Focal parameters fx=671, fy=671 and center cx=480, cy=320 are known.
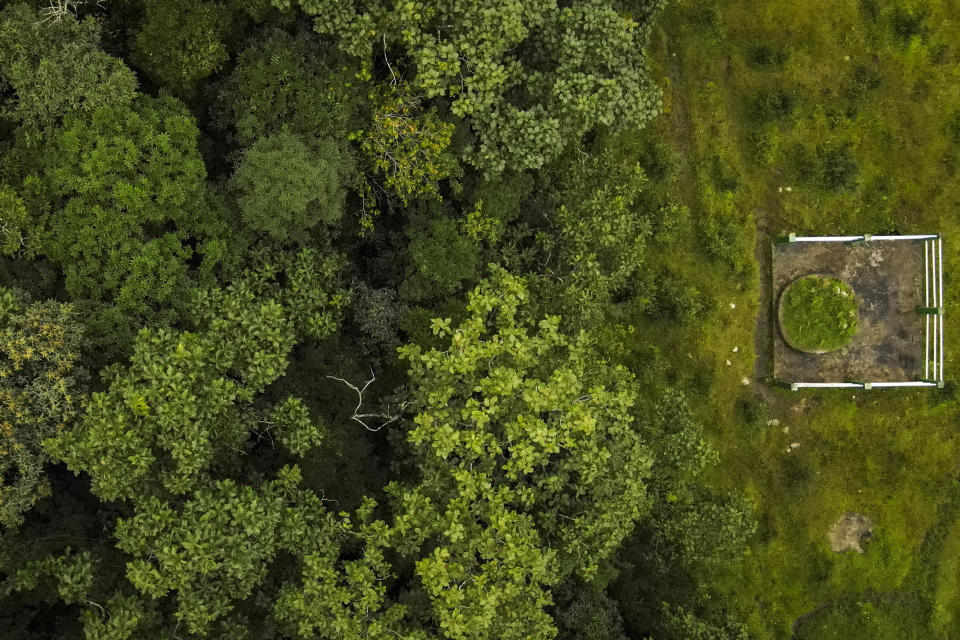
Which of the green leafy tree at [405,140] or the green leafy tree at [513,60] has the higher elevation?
the green leafy tree at [513,60]

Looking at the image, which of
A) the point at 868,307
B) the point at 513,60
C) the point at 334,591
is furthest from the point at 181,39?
the point at 868,307

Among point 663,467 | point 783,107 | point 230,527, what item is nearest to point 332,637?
point 230,527

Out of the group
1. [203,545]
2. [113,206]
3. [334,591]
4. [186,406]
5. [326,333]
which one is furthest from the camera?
[326,333]

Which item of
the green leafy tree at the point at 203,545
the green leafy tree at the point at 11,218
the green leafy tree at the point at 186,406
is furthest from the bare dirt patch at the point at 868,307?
the green leafy tree at the point at 11,218

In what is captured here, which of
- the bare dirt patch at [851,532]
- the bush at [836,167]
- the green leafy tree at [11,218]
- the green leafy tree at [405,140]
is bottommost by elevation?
the bare dirt patch at [851,532]

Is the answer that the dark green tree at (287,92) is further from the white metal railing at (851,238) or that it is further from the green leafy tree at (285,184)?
the white metal railing at (851,238)

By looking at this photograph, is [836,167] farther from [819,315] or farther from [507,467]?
[507,467]
